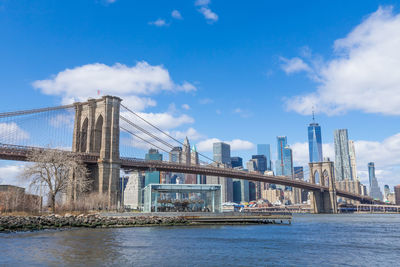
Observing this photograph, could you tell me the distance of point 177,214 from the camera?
5303 centimetres

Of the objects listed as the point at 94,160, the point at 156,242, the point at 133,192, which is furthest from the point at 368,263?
the point at 133,192

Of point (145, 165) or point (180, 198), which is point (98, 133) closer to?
point (145, 165)

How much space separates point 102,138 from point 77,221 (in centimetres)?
2307

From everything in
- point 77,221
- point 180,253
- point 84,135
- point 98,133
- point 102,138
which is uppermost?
point 98,133

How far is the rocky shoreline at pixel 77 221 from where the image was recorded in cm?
4047

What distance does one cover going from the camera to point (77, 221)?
150ft

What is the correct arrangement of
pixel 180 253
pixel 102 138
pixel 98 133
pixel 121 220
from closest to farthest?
1. pixel 180 253
2. pixel 121 220
3. pixel 102 138
4. pixel 98 133

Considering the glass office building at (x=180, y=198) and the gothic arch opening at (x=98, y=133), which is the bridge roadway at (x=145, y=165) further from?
the glass office building at (x=180, y=198)

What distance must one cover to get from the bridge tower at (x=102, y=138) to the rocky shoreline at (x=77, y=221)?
12.4 metres

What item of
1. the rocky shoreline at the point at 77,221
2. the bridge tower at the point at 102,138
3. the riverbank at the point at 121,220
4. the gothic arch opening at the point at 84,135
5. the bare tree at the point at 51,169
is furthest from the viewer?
the gothic arch opening at the point at 84,135

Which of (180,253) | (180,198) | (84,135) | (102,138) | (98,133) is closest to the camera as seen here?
(180,253)

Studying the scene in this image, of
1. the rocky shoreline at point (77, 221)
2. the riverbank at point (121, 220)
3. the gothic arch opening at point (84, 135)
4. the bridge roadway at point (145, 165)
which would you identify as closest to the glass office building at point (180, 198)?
the riverbank at point (121, 220)

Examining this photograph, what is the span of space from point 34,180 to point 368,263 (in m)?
43.0

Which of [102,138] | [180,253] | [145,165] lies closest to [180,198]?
[145,165]
